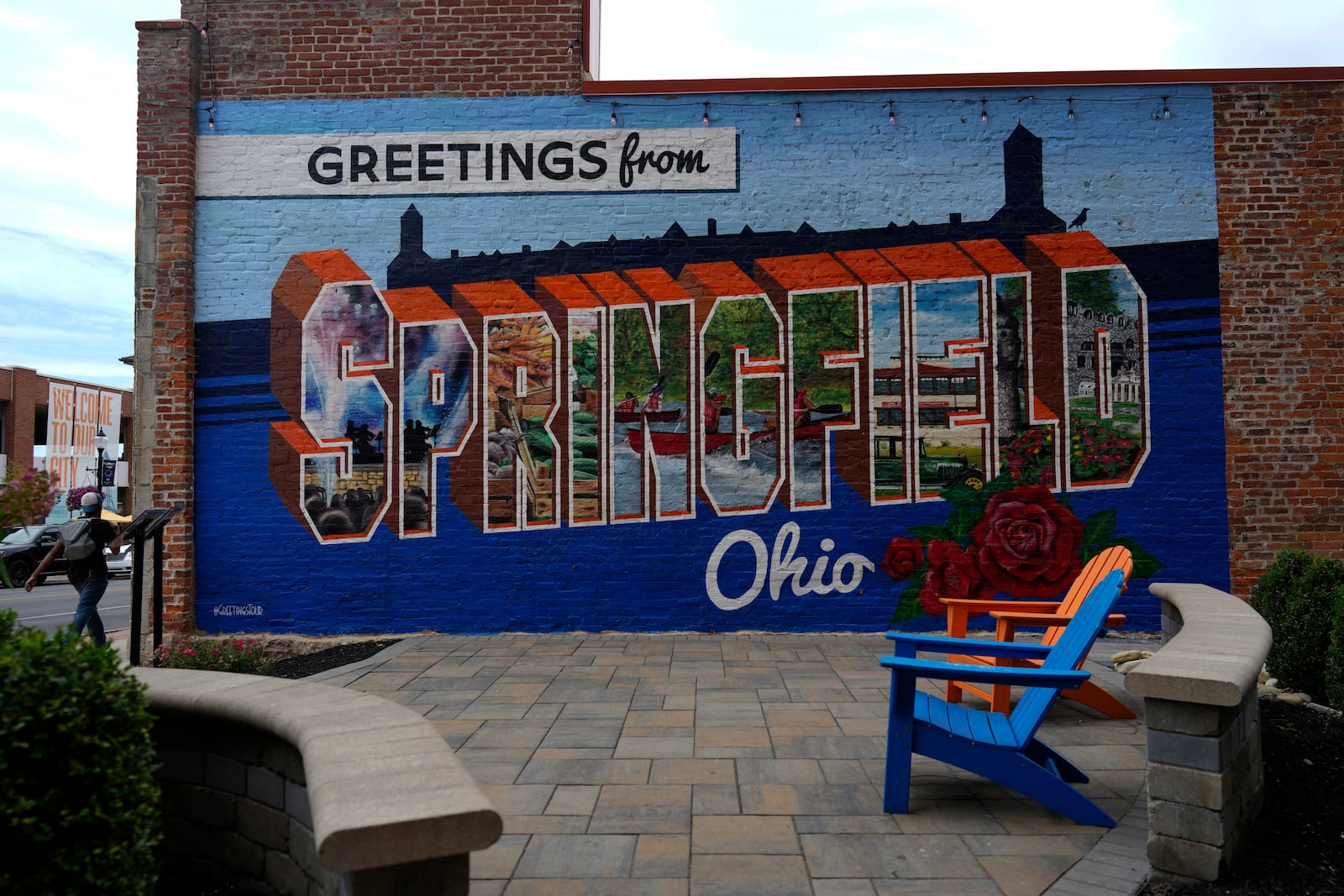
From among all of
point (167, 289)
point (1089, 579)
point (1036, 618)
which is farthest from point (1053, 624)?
point (167, 289)

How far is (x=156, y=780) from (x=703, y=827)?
1898mm

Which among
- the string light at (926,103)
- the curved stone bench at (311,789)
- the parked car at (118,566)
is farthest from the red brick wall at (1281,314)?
the parked car at (118,566)

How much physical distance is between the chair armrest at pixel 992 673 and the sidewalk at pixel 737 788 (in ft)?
1.79

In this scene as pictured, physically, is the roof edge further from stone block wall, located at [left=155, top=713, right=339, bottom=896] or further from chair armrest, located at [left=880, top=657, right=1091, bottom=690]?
stone block wall, located at [left=155, top=713, right=339, bottom=896]

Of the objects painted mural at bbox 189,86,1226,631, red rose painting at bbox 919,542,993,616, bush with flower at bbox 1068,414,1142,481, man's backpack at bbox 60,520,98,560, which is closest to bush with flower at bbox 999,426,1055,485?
painted mural at bbox 189,86,1226,631

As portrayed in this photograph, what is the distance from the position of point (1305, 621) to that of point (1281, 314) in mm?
3597

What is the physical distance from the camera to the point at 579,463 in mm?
7824

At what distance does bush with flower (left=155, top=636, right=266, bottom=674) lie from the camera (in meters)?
5.82

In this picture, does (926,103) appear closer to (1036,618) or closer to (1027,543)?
(1027,543)

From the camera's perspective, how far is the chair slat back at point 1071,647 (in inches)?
137

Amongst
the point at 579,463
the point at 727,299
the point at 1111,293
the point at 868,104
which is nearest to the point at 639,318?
the point at 727,299

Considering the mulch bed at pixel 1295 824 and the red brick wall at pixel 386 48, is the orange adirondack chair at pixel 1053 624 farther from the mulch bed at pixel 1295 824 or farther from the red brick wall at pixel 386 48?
Answer: the red brick wall at pixel 386 48

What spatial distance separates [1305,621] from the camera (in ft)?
17.1

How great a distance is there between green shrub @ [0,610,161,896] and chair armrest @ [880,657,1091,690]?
7.79 feet
